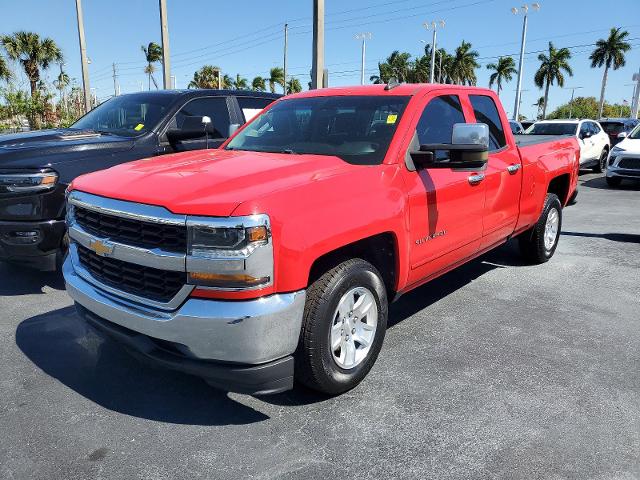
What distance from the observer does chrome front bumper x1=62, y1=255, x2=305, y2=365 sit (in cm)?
241

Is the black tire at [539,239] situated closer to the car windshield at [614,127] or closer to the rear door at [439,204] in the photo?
the rear door at [439,204]

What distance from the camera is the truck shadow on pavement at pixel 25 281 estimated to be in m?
4.94

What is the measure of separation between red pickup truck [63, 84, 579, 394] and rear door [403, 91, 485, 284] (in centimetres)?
2

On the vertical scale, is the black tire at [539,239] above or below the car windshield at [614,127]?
below

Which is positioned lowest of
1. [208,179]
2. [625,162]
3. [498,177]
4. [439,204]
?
[625,162]

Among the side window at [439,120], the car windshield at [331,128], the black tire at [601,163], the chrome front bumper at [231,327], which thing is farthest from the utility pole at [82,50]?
the chrome front bumper at [231,327]

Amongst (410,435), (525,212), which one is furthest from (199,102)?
(410,435)

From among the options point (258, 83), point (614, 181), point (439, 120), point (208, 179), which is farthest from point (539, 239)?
point (258, 83)

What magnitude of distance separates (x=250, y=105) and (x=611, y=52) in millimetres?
68080

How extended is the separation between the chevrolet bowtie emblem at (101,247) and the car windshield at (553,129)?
581 inches

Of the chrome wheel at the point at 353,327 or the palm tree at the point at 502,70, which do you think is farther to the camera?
the palm tree at the point at 502,70

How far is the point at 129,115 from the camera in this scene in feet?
19.2

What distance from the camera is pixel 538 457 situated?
8.31 feet

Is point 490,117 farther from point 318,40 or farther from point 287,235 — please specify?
point 318,40
